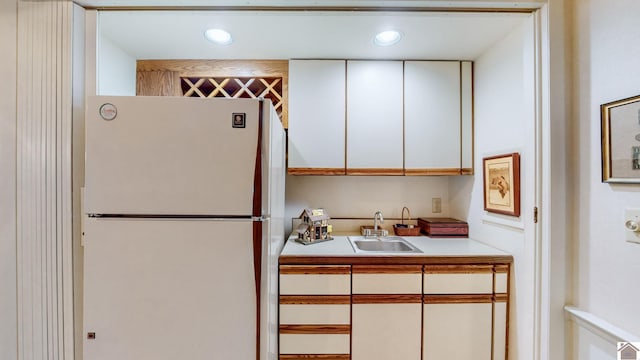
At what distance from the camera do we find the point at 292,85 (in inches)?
68.3

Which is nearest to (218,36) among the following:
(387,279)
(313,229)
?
(313,229)

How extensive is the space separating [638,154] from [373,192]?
1.38 meters

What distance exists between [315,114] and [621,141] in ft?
4.64

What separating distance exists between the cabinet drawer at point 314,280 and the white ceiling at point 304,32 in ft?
4.28

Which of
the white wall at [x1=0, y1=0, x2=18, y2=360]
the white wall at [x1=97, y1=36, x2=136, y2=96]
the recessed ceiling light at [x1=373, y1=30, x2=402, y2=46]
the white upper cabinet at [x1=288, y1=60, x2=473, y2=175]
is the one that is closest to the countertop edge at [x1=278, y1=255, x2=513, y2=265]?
the white upper cabinet at [x1=288, y1=60, x2=473, y2=175]

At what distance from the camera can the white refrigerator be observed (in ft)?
3.31

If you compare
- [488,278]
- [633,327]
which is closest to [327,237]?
[488,278]

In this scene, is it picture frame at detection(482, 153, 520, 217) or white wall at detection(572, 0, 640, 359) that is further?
picture frame at detection(482, 153, 520, 217)

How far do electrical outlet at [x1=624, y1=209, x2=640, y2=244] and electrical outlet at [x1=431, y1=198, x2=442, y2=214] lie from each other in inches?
46.5

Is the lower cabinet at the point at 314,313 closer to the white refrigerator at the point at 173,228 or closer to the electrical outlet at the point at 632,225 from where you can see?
the white refrigerator at the point at 173,228

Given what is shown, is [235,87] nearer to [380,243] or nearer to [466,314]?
[380,243]

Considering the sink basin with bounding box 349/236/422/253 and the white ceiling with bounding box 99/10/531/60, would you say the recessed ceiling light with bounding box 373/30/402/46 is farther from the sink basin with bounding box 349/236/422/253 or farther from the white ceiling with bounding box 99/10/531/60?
the sink basin with bounding box 349/236/422/253

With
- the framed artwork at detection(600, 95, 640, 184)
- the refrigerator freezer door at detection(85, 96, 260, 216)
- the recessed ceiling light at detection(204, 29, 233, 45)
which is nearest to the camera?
the framed artwork at detection(600, 95, 640, 184)

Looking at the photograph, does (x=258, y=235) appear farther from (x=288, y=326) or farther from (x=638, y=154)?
(x=638, y=154)
